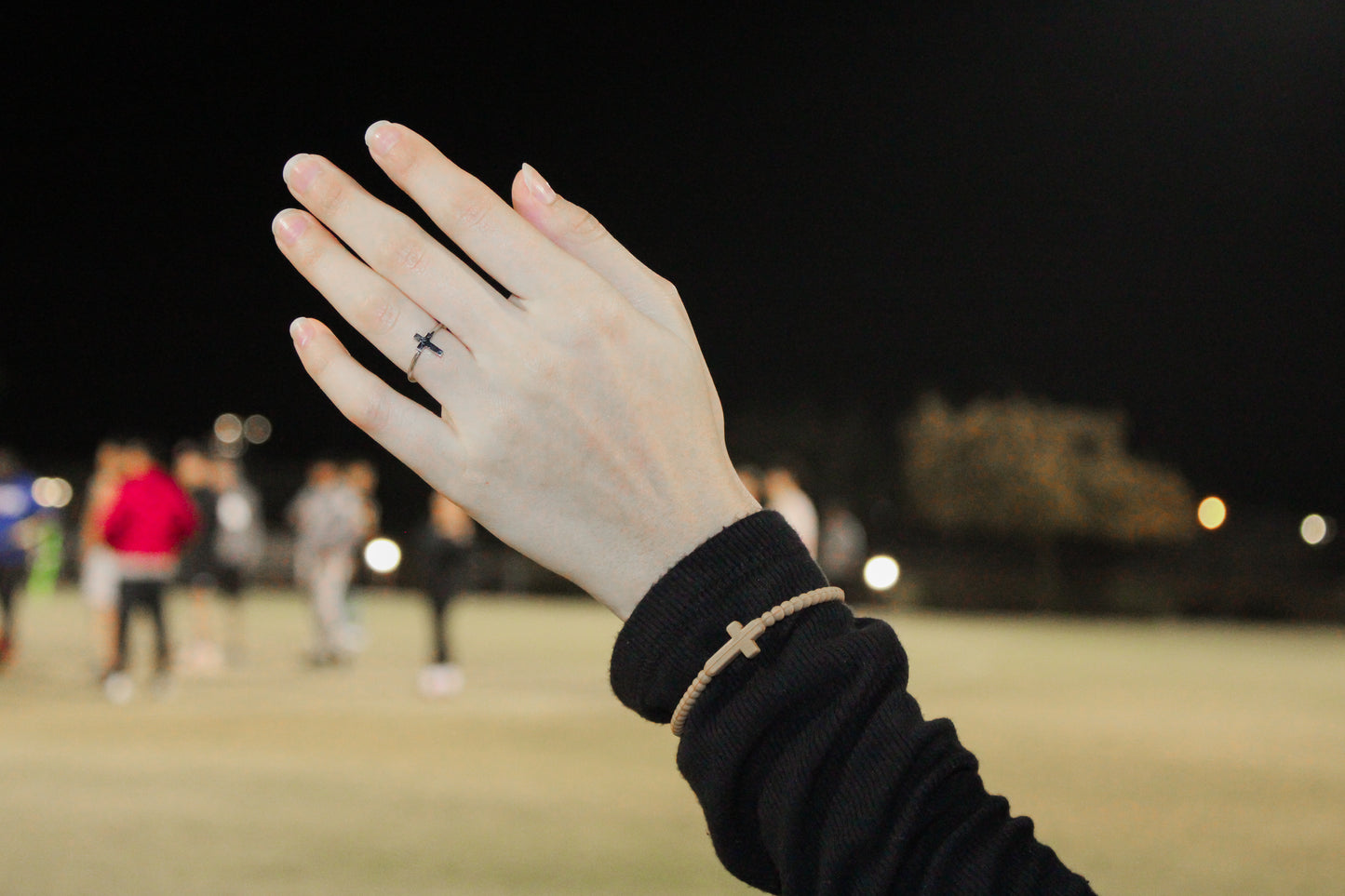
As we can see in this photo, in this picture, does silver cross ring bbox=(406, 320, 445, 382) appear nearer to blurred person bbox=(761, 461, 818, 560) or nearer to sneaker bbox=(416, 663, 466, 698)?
sneaker bbox=(416, 663, 466, 698)

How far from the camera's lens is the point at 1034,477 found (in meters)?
57.9

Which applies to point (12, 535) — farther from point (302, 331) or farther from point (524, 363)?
point (524, 363)

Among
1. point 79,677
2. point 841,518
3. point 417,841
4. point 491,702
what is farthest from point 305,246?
point 841,518

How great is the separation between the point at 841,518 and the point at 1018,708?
11256mm

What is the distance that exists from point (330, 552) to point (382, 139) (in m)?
14.2

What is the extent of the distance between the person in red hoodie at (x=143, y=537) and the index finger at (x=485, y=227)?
1139cm

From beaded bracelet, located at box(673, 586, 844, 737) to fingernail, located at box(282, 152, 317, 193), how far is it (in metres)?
0.56

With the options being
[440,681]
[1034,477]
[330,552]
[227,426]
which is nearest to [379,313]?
[440,681]

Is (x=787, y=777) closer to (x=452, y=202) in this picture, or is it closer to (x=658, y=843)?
(x=452, y=202)

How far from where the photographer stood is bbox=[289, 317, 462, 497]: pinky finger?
3.55 feet

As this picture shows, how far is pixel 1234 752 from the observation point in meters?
9.30

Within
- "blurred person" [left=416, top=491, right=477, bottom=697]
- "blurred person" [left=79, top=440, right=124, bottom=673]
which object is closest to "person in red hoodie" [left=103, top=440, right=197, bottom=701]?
"blurred person" [left=79, top=440, right=124, bottom=673]

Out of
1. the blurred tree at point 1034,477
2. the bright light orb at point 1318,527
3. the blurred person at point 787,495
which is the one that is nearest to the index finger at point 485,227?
the blurred person at point 787,495

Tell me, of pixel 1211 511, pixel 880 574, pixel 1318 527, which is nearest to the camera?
pixel 880 574
